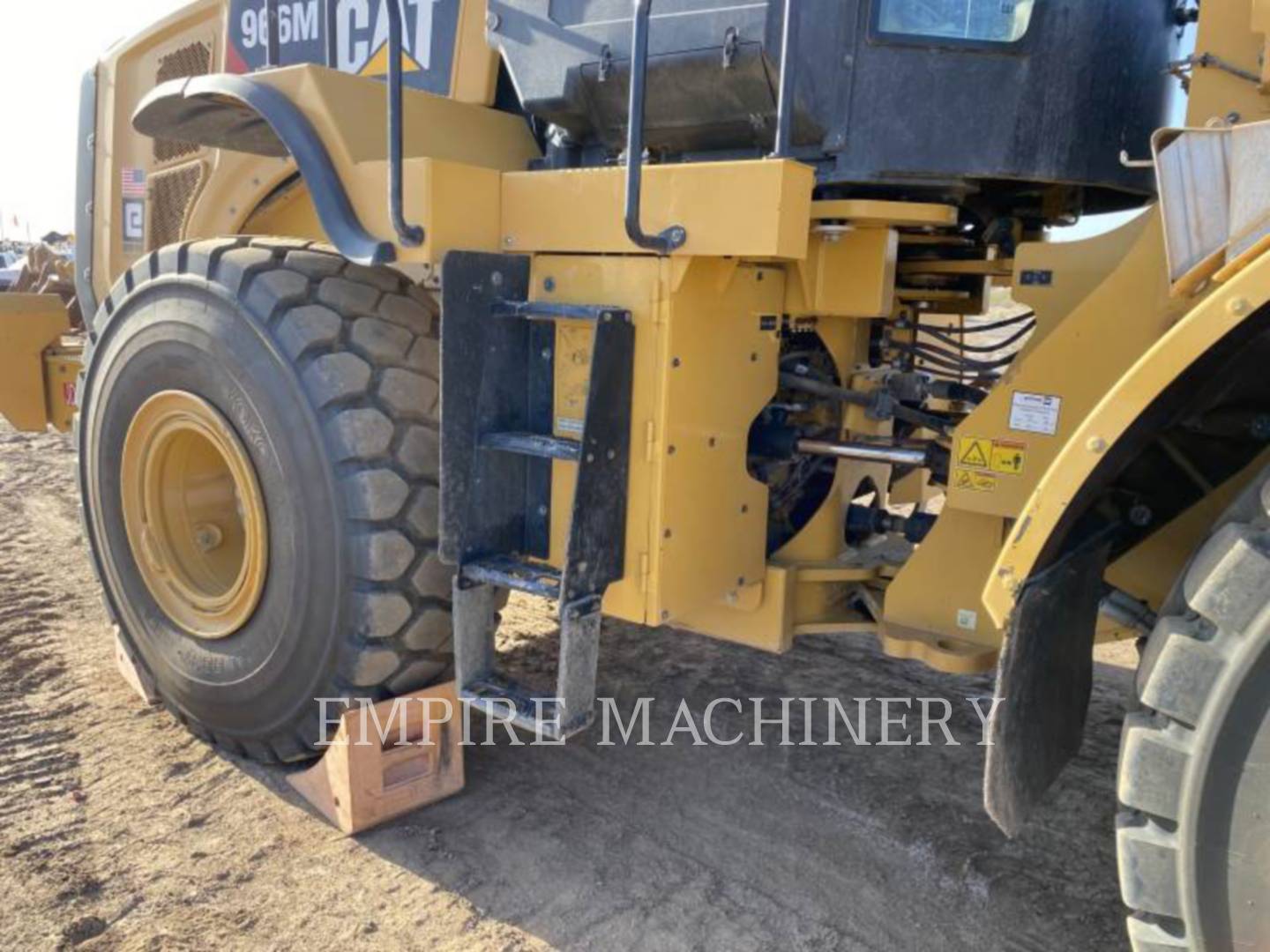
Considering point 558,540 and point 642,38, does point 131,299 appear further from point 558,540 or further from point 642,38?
point 642,38

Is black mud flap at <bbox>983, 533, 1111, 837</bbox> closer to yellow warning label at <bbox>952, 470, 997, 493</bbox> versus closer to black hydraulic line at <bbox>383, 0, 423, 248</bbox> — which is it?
yellow warning label at <bbox>952, 470, 997, 493</bbox>

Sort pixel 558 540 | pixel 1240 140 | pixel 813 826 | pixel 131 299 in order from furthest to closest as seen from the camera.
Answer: pixel 131 299
pixel 813 826
pixel 558 540
pixel 1240 140

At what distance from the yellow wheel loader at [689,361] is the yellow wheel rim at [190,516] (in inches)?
0.6

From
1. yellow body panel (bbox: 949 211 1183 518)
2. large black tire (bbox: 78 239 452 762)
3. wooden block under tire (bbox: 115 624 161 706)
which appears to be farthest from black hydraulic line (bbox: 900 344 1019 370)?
wooden block under tire (bbox: 115 624 161 706)

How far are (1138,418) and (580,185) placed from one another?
1386 millimetres

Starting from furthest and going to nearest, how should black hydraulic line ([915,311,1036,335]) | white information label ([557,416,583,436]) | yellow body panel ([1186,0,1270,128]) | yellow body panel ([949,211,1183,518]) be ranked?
black hydraulic line ([915,311,1036,335]) < white information label ([557,416,583,436]) < yellow body panel ([949,211,1183,518]) < yellow body panel ([1186,0,1270,128])

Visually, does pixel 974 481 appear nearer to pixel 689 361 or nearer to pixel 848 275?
pixel 848 275

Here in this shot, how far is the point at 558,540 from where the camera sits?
2.83 metres

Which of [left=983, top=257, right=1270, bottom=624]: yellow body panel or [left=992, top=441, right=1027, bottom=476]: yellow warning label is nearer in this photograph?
[left=983, top=257, right=1270, bottom=624]: yellow body panel

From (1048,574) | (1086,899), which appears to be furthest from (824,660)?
(1048,574)

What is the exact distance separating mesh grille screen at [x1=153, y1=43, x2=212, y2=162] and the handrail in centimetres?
275

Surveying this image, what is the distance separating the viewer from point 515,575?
2695 millimetres

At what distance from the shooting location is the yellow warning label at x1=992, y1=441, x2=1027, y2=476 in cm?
255

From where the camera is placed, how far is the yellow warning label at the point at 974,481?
8.55 feet
